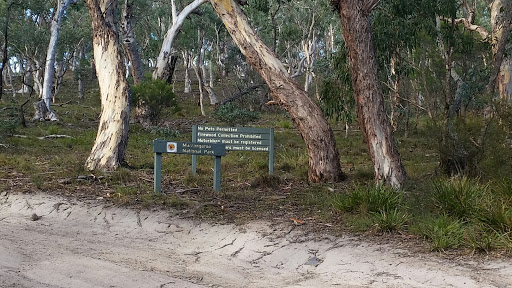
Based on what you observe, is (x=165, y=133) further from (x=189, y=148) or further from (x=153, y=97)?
(x=189, y=148)

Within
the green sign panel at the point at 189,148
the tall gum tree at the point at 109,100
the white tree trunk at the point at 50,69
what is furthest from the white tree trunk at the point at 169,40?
the green sign panel at the point at 189,148

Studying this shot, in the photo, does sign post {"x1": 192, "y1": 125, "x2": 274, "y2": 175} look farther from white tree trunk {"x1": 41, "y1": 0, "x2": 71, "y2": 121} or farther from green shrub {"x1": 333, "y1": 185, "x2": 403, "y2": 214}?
white tree trunk {"x1": 41, "y1": 0, "x2": 71, "y2": 121}

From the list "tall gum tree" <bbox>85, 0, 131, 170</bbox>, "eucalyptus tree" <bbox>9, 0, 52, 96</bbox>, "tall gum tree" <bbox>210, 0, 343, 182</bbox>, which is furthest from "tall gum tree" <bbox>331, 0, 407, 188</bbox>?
"eucalyptus tree" <bbox>9, 0, 52, 96</bbox>

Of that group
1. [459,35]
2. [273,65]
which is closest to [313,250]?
[273,65]

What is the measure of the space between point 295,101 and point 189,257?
504cm

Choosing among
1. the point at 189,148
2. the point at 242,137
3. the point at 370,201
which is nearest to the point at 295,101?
the point at 242,137

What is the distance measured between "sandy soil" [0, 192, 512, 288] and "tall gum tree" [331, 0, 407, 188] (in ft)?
9.27

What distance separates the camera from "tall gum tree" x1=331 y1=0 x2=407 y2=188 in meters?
9.99

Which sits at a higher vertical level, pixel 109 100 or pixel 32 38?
pixel 32 38

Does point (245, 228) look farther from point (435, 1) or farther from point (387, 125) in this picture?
point (435, 1)

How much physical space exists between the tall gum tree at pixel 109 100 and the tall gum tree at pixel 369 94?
4593 mm

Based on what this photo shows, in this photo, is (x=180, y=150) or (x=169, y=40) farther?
(x=169, y=40)

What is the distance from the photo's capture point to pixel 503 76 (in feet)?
58.4

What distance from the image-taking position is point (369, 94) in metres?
10.1
